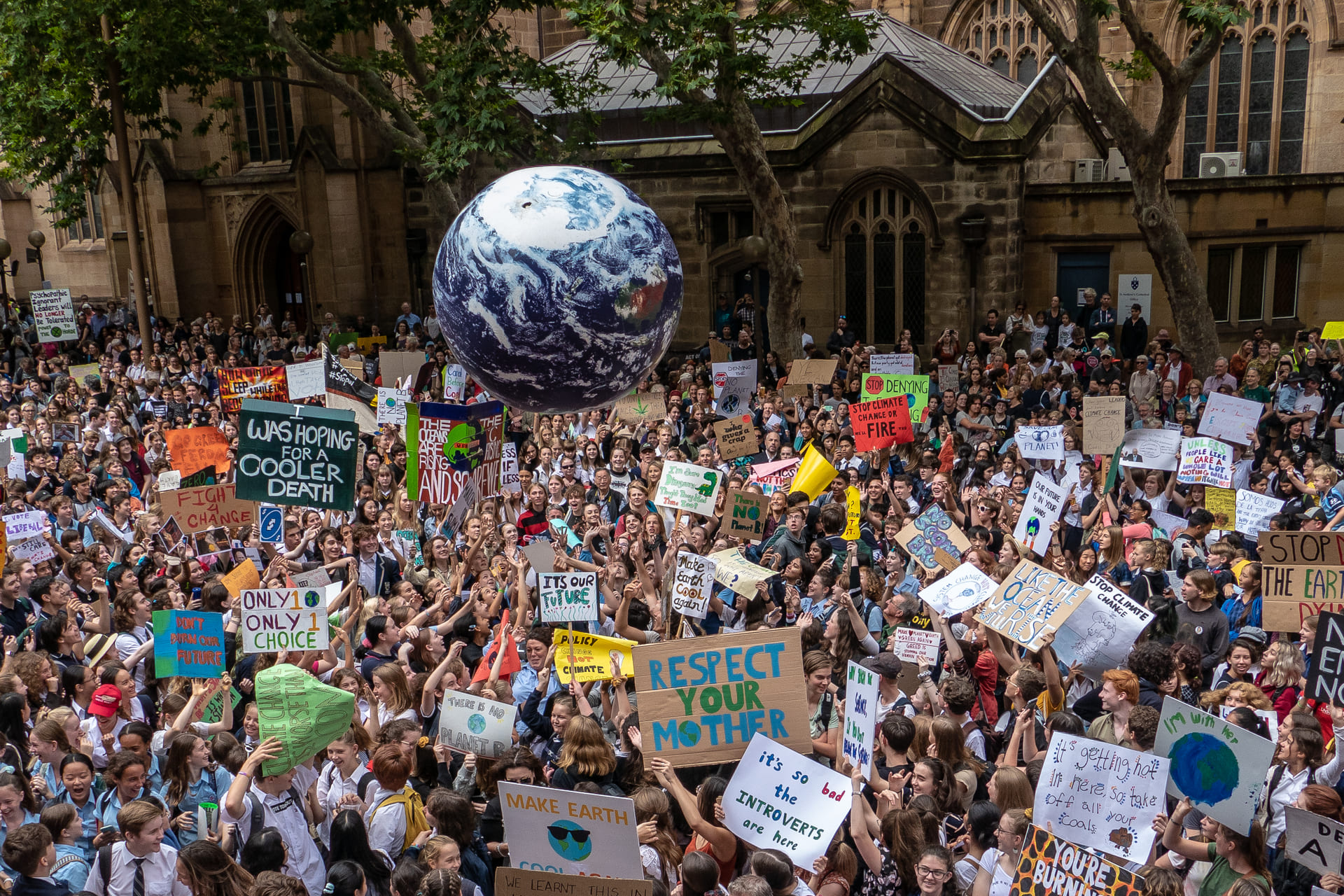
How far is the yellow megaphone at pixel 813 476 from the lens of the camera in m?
12.0

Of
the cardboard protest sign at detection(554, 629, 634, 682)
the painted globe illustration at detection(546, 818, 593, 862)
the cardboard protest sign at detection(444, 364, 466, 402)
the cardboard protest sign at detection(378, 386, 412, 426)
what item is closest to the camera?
the painted globe illustration at detection(546, 818, 593, 862)

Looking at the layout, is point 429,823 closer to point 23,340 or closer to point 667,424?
point 667,424

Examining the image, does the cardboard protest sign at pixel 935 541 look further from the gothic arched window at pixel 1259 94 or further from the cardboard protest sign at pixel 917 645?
the gothic arched window at pixel 1259 94

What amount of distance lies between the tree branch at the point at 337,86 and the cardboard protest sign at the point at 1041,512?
12.8 m

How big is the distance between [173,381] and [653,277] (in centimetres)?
1650

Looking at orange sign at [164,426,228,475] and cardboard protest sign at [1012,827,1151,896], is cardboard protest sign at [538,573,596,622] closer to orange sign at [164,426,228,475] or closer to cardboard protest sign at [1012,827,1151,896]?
cardboard protest sign at [1012,827,1151,896]

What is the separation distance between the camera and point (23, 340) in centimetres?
2652

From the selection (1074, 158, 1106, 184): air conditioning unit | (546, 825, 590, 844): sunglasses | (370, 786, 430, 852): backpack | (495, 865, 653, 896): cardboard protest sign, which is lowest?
(370, 786, 430, 852): backpack

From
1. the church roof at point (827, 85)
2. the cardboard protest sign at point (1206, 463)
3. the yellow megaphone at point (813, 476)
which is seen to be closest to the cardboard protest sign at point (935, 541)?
the yellow megaphone at point (813, 476)

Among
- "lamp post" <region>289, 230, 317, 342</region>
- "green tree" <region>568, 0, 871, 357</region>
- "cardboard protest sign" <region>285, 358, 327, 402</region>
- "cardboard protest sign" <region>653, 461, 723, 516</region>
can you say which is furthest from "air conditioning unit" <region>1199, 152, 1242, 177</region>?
"lamp post" <region>289, 230, 317, 342</region>

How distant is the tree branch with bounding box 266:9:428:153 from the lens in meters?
19.7

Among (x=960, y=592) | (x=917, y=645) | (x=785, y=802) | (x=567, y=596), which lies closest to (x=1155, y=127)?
(x=960, y=592)

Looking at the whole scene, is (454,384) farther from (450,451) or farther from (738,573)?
(738,573)

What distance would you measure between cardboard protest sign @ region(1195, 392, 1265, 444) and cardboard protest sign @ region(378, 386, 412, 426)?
868 cm
